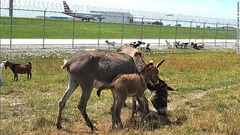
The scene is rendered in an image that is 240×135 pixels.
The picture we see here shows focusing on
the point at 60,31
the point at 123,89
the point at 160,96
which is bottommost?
the point at 160,96

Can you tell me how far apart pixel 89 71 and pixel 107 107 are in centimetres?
249

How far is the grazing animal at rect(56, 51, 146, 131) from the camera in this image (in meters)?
8.04

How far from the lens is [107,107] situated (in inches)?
408

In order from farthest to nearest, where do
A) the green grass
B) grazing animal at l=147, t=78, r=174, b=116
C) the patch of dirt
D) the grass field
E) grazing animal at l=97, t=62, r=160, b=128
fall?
the green grass
the patch of dirt
grazing animal at l=147, t=78, r=174, b=116
the grass field
grazing animal at l=97, t=62, r=160, b=128

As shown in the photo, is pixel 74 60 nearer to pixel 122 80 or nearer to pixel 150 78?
pixel 122 80

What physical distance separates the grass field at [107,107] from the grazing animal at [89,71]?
63 cm

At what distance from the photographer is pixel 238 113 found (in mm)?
8891

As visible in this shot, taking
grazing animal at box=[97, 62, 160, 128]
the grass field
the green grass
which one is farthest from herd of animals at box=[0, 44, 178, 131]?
the green grass

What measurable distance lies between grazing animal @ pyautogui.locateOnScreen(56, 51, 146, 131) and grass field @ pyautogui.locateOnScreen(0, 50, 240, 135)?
0.63 m

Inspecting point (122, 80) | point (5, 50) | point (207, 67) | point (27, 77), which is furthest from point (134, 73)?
point (5, 50)

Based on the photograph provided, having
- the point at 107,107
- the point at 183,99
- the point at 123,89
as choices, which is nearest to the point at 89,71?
the point at 123,89

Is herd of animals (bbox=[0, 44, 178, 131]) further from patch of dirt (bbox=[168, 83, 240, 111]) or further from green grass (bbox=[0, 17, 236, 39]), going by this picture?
green grass (bbox=[0, 17, 236, 39])

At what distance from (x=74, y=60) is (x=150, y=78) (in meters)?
A: 1.99

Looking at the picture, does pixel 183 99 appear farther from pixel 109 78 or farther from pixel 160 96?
pixel 109 78
